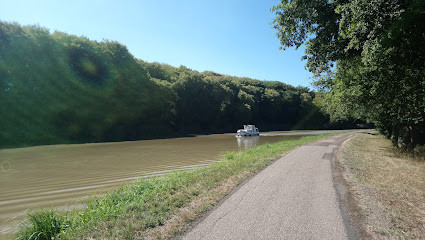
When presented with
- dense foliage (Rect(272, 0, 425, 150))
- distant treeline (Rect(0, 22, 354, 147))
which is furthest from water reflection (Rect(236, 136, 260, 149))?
distant treeline (Rect(0, 22, 354, 147))

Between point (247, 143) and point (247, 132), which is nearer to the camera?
point (247, 143)

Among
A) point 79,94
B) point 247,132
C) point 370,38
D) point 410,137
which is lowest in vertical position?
point 410,137

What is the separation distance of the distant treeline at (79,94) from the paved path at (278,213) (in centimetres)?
3534

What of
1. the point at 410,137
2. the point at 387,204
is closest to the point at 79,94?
the point at 387,204

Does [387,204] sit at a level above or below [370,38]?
below

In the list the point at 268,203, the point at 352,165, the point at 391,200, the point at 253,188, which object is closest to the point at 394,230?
the point at 391,200

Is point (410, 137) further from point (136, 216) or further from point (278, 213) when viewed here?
point (136, 216)

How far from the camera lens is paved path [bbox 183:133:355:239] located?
4.25m

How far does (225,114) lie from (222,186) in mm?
69540

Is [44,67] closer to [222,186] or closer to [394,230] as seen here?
[222,186]

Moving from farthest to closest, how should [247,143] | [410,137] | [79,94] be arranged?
[79,94]
[247,143]
[410,137]

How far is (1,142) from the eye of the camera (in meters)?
29.1

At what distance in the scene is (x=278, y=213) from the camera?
5.15 m

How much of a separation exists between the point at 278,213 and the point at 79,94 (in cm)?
4276
